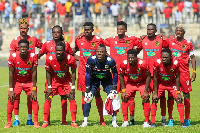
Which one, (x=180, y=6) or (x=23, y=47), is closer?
(x=23, y=47)

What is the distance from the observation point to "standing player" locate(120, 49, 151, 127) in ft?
39.9

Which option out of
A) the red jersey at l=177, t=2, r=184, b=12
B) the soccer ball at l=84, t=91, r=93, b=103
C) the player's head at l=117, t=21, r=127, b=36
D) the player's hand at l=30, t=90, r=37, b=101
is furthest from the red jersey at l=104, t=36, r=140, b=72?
the red jersey at l=177, t=2, r=184, b=12

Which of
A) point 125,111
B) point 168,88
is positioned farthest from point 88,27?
point 168,88

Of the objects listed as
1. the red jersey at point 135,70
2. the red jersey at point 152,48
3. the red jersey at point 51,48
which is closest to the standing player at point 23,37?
the red jersey at point 51,48

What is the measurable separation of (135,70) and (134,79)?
0.27m

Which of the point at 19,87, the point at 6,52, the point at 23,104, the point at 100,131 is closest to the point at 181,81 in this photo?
the point at 100,131

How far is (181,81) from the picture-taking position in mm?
12609

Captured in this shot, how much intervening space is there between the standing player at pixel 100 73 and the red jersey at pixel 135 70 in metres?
0.31

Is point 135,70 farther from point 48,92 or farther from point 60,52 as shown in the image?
point 48,92

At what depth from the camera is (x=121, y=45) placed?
13.5 meters

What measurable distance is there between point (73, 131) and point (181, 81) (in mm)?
2964

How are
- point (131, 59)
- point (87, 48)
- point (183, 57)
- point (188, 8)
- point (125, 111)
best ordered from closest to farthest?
1. point (131, 59)
2. point (125, 111)
3. point (183, 57)
4. point (87, 48)
5. point (188, 8)

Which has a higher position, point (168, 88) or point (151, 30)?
point (151, 30)

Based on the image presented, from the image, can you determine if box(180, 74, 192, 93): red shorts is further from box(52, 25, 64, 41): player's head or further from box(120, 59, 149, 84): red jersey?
box(52, 25, 64, 41): player's head
